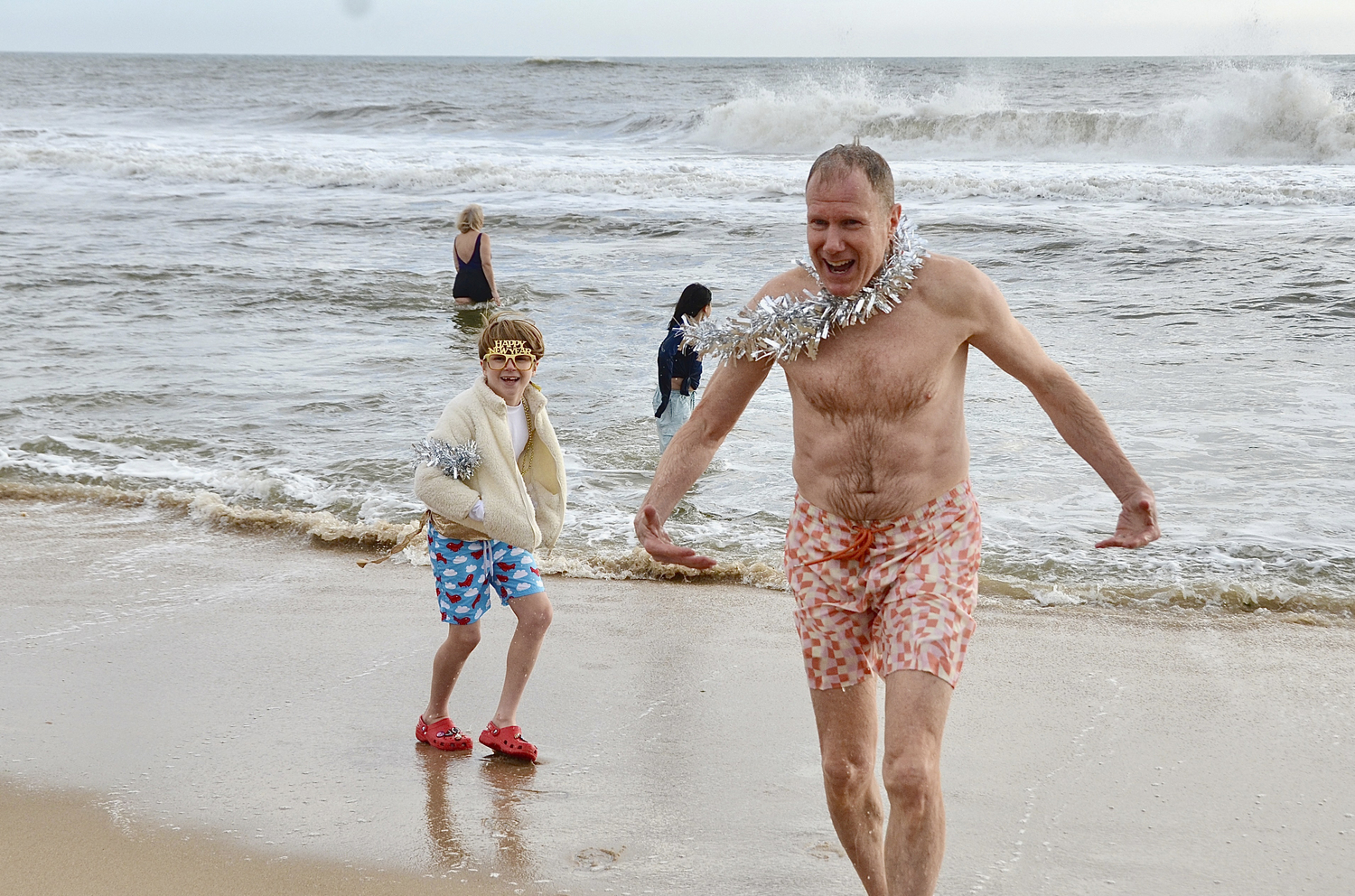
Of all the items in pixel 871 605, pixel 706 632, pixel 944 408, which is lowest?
pixel 706 632

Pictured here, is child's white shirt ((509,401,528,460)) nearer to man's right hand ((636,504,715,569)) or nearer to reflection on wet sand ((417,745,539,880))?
reflection on wet sand ((417,745,539,880))

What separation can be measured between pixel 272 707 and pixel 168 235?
54.5ft

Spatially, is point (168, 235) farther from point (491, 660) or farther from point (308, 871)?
point (308, 871)

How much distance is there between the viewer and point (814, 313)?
2988mm

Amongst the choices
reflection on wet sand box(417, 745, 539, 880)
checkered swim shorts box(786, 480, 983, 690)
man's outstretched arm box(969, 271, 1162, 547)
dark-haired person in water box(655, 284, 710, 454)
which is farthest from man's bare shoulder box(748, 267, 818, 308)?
dark-haired person in water box(655, 284, 710, 454)

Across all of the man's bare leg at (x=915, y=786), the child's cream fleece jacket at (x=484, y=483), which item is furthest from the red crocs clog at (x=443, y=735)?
the man's bare leg at (x=915, y=786)

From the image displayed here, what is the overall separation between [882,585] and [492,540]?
5.27 ft

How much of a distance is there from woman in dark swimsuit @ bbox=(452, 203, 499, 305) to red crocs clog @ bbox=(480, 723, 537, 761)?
367 inches

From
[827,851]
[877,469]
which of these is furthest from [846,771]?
[877,469]

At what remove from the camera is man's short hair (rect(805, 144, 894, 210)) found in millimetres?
2793

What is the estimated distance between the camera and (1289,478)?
704 cm

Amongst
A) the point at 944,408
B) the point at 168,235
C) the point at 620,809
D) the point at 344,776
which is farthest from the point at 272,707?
the point at 168,235

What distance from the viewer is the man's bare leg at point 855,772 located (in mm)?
2848

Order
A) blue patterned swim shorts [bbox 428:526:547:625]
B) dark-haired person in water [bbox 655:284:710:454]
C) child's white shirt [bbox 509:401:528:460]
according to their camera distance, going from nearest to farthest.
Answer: blue patterned swim shorts [bbox 428:526:547:625], child's white shirt [bbox 509:401:528:460], dark-haired person in water [bbox 655:284:710:454]
